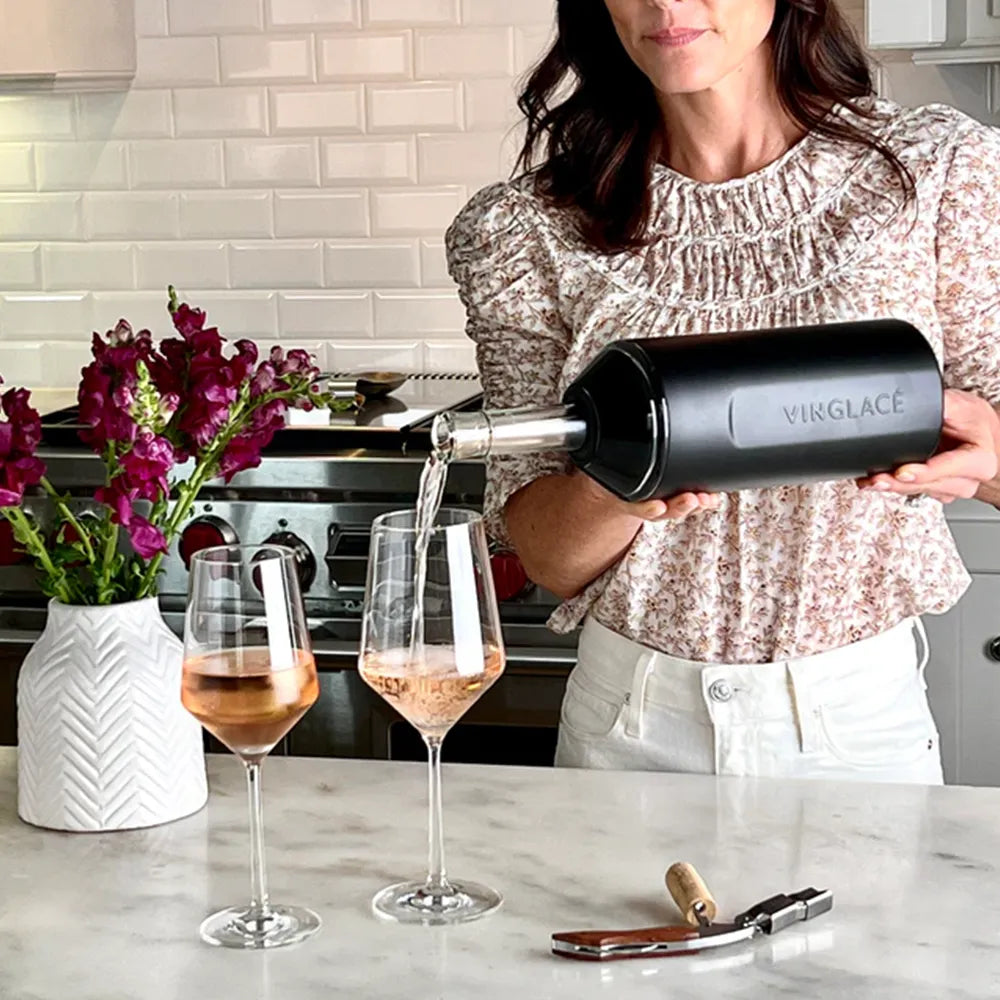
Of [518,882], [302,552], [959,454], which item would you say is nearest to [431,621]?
[518,882]

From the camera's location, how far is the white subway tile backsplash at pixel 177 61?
3482 mm

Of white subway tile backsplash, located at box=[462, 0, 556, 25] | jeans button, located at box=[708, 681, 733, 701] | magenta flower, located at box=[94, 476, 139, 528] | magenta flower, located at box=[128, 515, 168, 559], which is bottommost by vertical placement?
jeans button, located at box=[708, 681, 733, 701]

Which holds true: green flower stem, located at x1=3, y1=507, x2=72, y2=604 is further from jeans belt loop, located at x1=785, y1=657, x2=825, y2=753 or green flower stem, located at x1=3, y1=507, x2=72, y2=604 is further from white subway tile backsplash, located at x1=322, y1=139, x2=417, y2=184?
white subway tile backsplash, located at x1=322, y1=139, x2=417, y2=184

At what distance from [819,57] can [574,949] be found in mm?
1038

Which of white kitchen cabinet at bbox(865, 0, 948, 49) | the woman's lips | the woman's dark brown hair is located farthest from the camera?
white kitchen cabinet at bbox(865, 0, 948, 49)

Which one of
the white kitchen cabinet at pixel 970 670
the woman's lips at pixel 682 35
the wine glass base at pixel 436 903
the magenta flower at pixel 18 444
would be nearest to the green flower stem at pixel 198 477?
the magenta flower at pixel 18 444

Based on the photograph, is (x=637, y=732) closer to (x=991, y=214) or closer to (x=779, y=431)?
(x=779, y=431)

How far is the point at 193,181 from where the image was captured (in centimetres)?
354

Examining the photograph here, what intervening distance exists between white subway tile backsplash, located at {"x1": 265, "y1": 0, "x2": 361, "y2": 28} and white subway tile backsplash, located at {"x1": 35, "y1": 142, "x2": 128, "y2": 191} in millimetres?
408

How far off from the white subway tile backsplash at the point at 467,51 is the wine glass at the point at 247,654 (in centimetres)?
232

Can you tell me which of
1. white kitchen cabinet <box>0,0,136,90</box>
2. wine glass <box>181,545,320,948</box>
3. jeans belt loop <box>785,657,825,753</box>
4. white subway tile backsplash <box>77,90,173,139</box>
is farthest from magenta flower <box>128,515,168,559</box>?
white subway tile backsplash <box>77,90,173,139</box>

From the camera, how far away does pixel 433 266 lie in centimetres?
348

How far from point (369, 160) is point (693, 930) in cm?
250

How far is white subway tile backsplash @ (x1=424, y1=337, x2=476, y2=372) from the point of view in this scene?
3.50 metres
